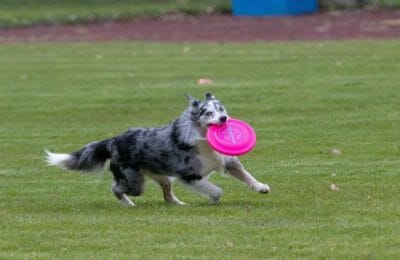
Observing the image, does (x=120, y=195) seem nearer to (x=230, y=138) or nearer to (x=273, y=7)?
(x=230, y=138)

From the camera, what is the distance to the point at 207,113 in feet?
36.7

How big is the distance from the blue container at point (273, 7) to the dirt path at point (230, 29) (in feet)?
1.48

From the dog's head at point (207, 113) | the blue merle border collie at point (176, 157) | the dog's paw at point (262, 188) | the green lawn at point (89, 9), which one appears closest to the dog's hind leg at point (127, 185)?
the blue merle border collie at point (176, 157)

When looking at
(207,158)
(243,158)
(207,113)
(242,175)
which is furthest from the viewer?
(243,158)

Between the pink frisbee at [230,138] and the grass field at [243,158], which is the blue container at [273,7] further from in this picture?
the pink frisbee at [230,138]

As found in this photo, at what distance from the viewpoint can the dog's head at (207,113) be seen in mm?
11133

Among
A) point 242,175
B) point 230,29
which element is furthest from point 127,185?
point 230,29

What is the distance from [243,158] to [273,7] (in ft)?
65.0

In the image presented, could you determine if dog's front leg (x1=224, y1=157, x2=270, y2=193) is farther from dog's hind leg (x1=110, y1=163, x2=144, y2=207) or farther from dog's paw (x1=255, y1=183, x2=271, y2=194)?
dog's hind leg (x1=110, y1=163, x2=144, y2=207)

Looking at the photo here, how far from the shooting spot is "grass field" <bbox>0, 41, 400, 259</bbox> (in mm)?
9469

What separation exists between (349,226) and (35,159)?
5884 mm

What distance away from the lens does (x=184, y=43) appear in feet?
92.5

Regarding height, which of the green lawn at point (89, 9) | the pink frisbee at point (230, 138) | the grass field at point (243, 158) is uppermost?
the pink frisbee at point (230, 138)

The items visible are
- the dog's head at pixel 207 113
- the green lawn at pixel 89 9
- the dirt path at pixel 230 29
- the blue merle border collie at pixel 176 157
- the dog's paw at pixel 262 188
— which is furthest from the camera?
the green lawn at pixel 89 9
